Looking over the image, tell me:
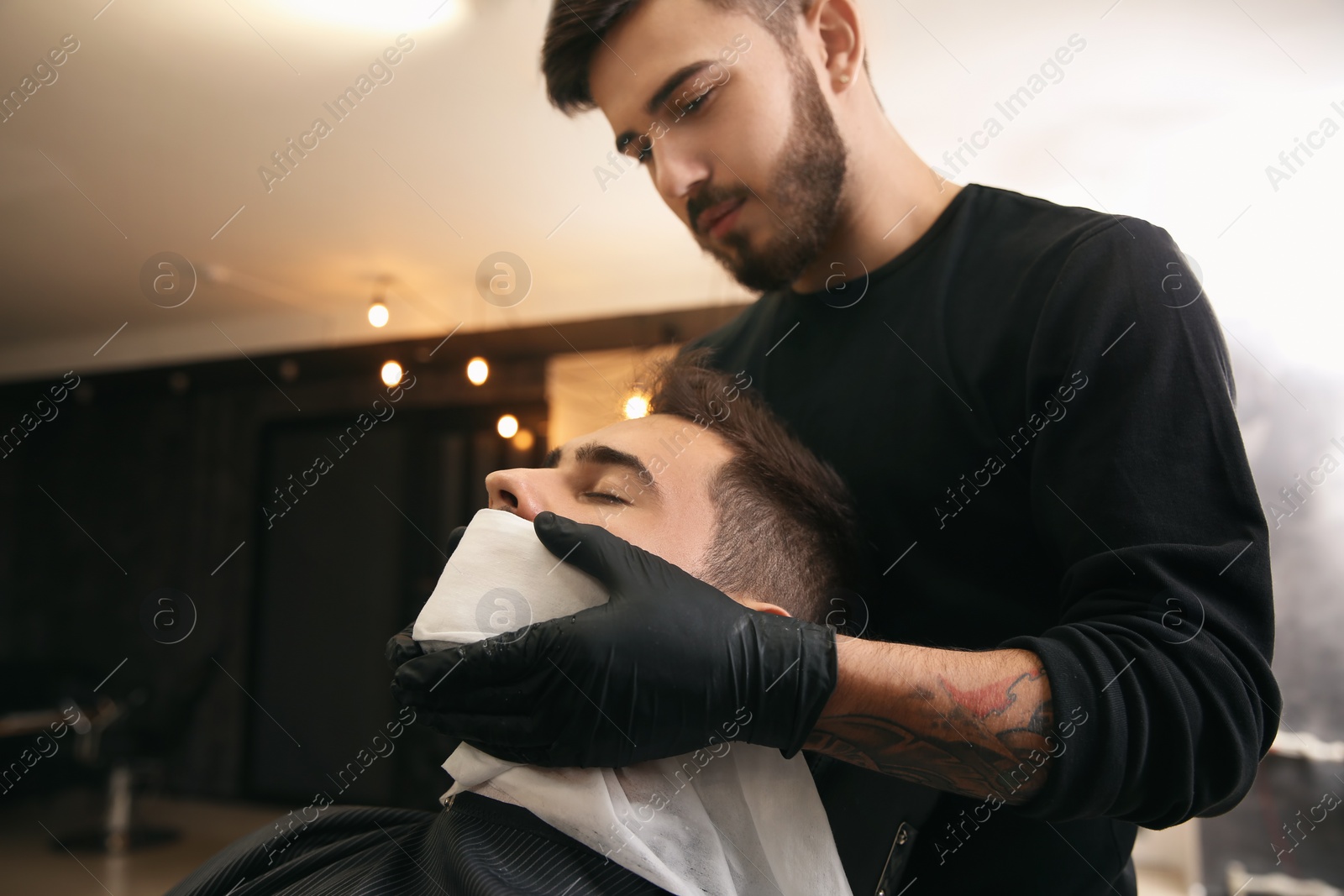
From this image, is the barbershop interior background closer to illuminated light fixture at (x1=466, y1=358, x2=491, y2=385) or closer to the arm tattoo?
illuminated light fixture at (x1=466, y1=358, x2=491, y2=385)

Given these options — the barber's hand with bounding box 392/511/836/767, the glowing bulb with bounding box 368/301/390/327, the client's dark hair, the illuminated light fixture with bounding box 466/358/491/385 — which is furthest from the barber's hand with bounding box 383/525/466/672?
the glowing bulb with bounding box 368/301/390/327

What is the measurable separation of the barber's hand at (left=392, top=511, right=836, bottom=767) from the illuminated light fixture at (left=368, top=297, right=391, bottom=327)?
536cm

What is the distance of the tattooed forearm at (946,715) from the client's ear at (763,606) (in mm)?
210

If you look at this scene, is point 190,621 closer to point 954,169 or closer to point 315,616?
point 315,616

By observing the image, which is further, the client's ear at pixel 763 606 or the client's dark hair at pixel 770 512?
the client's dark hair at pixel 770 512

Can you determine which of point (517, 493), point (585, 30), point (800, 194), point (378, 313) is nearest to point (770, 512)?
point (517, 493)

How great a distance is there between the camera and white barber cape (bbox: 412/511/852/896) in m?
1.09

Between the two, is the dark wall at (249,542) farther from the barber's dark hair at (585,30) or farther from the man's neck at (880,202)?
the man's neck at (880,202)

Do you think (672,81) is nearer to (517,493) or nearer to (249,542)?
(517,493)

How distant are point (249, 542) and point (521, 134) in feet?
17.4

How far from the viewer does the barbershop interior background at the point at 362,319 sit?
3.47 metres

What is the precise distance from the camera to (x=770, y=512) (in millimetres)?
1424

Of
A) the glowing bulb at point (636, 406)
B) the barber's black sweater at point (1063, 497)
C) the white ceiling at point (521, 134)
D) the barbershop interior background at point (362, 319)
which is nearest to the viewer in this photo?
the barber's black sweater at point (1063, 497)

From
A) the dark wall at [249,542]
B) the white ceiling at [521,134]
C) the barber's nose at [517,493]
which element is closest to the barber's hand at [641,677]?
the barber's nose at [517,493]
